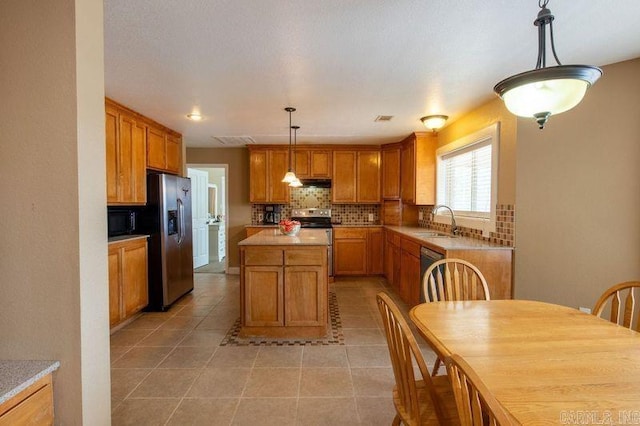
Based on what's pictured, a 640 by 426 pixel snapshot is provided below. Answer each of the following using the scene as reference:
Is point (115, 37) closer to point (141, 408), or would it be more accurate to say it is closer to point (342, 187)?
point (141, 408)

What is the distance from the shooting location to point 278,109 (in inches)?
132

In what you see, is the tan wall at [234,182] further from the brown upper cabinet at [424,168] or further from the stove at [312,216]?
the brown upper cabinet at [424,168]

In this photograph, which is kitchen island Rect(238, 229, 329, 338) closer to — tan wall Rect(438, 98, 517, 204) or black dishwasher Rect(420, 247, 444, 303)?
black dishwasher Rect(420, 247, 444, 303)

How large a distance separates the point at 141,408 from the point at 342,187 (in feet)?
13.6

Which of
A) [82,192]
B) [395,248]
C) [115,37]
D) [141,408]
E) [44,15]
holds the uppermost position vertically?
[115,37]

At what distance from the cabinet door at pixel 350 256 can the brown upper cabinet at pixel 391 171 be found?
0.91 m

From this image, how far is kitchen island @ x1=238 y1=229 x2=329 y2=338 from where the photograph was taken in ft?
9.66

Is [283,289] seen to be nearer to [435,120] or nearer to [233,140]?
[435,120]

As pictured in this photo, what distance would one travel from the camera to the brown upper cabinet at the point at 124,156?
10.2 ft

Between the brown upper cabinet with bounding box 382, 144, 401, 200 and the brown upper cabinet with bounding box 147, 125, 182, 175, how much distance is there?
3.27 m

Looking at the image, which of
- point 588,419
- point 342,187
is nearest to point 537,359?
point 588,419

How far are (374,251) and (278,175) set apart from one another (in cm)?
209

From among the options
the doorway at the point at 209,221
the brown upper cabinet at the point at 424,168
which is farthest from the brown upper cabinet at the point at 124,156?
the brown upper cabinet at the point at 424,168

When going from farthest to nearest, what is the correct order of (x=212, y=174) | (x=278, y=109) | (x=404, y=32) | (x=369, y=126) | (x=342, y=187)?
(x=212, y=174) < (x=342, y=187) < (x=369, y=126) < (x=278, y=109) < (x=404, y=32)
